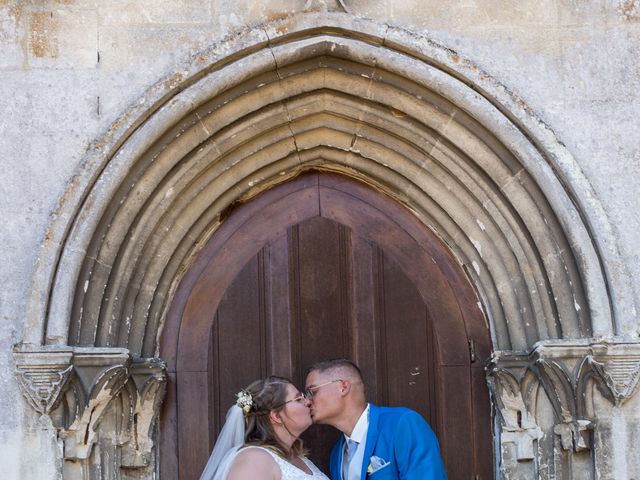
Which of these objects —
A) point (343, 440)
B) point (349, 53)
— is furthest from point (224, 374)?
point (349, 53)

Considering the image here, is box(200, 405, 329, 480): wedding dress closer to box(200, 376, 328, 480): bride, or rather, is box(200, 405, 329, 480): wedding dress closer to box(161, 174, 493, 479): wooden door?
box(200, 376, 328, 480): bride

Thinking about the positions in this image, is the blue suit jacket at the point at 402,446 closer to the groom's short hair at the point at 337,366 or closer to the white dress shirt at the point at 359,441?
the white dress shirt at the point at 359,441

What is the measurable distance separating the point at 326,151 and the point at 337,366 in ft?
3.01

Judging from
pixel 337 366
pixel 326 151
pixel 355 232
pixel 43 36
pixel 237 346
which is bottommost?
pixel 337 366

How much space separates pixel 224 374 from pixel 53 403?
810 millimetres

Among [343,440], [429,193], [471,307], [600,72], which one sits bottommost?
[343,440]

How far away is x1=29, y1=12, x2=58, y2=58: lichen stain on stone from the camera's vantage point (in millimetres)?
4703

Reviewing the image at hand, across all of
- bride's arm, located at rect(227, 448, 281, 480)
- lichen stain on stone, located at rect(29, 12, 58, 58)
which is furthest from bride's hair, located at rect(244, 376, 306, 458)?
lichen stain on stone, located at rect(29, 12, 58, 58)

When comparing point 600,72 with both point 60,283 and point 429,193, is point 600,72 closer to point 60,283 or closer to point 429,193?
point 429,193

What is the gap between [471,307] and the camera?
5.00m

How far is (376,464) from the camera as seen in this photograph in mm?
4668

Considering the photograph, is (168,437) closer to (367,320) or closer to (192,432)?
(192,432)

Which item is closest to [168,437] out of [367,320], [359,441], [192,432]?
[192,432]

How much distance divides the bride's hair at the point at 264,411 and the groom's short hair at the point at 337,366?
16cm
